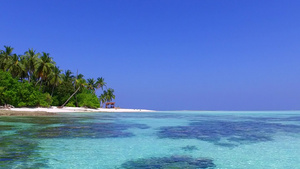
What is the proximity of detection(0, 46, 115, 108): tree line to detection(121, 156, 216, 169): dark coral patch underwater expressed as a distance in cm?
3998

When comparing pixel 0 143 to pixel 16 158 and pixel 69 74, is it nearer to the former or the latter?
pixel 16 158

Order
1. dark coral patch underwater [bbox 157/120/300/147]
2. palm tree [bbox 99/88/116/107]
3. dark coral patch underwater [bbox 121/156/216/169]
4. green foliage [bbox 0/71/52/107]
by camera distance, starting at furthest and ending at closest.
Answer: palm tree [bbox 99/88/116/107] → green foliage [bbox 0/71/52/107] → dark coral patch underwater [bbox 157/120/300/147] → dark coral patch underwater [bbox 121/156/216/169]

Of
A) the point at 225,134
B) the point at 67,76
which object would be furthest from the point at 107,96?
the point at 225,134

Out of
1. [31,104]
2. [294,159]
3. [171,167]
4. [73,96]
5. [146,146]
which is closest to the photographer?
[171,167]

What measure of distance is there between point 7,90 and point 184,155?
138 feet

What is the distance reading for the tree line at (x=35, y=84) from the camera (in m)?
41.5

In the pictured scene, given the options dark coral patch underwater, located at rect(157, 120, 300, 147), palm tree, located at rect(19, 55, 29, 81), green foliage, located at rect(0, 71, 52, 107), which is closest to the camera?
dark coral patch underwater, located at rect(157, 120, 300, 147)

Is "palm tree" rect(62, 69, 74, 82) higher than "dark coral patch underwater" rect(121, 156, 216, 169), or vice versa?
"palm tree" rect(62, 69, 74, 82)

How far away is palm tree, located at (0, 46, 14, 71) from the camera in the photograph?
4762 centimetres

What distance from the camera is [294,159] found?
31.6ft

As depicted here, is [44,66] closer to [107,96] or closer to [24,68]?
[24,68]

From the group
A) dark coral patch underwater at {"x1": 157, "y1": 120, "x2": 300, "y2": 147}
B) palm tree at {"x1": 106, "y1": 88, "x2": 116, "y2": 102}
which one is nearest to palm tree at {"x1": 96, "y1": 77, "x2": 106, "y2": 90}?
palm tree at {"x1": 106, "y1": 88, "x2": 116, "y2": 102}

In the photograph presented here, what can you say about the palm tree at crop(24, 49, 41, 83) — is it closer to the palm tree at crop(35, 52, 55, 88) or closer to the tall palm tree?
the palm tree at crop(35, 52, 55, 88)

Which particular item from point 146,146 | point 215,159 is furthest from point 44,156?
point 215,159
